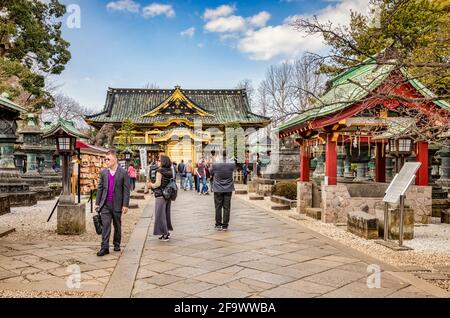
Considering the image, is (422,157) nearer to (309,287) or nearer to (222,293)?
(309,287)

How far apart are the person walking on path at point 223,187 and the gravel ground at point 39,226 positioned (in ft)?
6.57

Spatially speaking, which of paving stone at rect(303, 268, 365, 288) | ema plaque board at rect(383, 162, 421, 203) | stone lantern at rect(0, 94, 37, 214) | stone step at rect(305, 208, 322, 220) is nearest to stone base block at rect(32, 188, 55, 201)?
stone lantern at rect(0, 94, 37, 214)

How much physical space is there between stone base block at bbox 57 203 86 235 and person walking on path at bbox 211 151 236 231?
290cm

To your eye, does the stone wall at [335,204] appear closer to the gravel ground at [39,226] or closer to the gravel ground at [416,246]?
the gravel ground at [416,246]

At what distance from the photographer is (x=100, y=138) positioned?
24.5 metres

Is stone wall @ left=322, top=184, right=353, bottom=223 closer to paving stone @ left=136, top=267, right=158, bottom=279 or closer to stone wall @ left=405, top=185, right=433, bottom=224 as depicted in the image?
stone wall @ left=405, top=185, right=433, bottom=224

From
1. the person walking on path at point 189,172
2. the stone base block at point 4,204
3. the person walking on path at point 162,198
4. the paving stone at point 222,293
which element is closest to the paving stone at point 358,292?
the paving stone at point 222,293

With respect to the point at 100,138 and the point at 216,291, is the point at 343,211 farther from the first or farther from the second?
the point at 100,138

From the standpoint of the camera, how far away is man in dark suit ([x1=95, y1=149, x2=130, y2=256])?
6.59 m

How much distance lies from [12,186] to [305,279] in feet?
40.5

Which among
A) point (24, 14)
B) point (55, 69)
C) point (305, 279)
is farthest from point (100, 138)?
point (305, 279)

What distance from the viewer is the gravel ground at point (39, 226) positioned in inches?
313

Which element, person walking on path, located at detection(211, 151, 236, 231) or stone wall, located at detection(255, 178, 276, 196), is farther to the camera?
stone wall, located at detection(255, 178, 276, 196)
